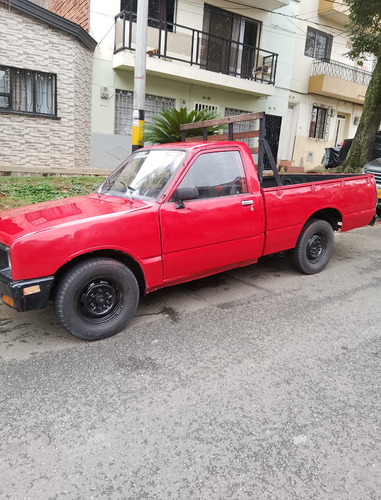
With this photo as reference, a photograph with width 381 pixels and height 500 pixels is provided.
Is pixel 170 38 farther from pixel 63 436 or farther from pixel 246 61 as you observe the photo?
pixel 63 436

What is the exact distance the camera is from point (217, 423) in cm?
256

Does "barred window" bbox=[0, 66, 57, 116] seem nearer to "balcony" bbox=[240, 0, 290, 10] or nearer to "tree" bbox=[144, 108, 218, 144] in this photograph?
"tree" bbox=[144, 108, 218, 144]

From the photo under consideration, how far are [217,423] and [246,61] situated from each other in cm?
1634

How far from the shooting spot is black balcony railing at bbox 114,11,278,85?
42.2 ft

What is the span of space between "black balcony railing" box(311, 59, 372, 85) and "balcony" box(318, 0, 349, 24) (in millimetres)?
1850

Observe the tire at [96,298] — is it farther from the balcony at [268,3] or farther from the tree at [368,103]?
the balcony at [268,3]

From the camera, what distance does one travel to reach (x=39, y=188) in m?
9.11

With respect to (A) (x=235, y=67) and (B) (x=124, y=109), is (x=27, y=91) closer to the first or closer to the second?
(B) (x=124, y=109)

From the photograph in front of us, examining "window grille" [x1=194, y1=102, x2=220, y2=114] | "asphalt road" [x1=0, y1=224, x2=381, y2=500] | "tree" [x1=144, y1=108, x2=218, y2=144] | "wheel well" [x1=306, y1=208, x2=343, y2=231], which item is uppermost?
"window grille" [x1=194, y1=102, x2=220, y2=114]

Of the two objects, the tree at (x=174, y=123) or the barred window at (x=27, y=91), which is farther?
the barred window at (x=27, y=91)

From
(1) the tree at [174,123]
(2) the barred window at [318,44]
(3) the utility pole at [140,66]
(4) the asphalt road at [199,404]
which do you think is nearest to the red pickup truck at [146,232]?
(4) the asphalt road at [199,404]

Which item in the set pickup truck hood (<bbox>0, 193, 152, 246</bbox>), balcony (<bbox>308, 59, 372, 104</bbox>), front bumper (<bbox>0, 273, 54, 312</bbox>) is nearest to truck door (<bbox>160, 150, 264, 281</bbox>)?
pickup truck hood (<bbox>0, 193, 152, 246</bbox>)

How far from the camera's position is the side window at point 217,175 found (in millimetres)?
4164

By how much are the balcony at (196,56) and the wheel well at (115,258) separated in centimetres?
1057
